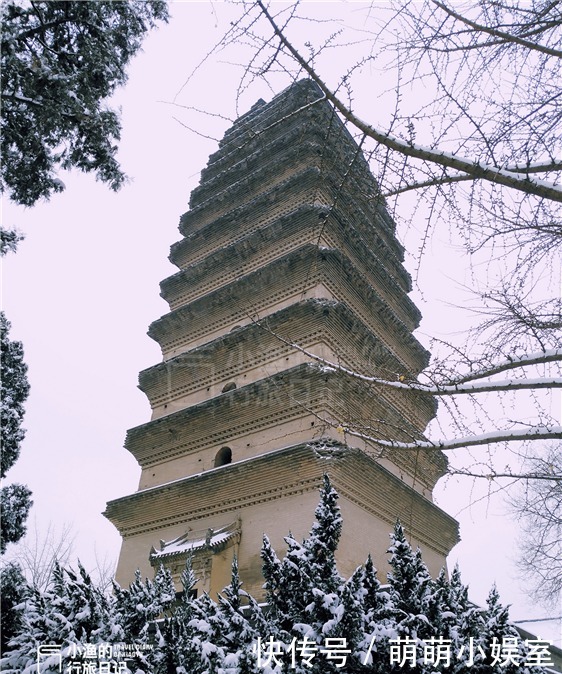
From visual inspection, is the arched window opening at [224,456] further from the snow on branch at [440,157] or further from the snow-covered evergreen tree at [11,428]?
the snow on branch at [440,157]

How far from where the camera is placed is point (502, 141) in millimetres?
4352

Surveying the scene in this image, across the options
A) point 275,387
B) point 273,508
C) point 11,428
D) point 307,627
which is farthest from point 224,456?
point 307,627

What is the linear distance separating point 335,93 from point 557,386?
2370 mm

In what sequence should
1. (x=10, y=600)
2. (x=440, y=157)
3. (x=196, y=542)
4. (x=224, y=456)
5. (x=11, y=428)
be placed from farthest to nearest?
(x=224, y=456)
(x=11, y=428)
(x=196, y=542)
(x=10, y=600)
(x=440, y=157)

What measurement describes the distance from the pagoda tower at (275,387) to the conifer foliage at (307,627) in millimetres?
1809

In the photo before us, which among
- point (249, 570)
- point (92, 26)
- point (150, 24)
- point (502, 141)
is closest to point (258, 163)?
point (150, 24)

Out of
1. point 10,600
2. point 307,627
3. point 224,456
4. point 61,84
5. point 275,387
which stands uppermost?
point 61,84

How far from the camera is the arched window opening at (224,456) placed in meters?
9.48

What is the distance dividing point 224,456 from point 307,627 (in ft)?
17.5

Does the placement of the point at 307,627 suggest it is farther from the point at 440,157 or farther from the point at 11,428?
the point at 11,428

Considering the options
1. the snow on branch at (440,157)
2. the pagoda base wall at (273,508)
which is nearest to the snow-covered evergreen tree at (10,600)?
the pagoda base wall at (273,508)

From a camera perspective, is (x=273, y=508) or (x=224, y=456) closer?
(x=273, y=508)

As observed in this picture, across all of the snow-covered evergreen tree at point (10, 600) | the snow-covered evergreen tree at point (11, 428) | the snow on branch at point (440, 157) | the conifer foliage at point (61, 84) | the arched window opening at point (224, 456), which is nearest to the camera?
the snow on branch at point (440, 157)

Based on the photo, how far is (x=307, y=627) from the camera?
4.33 m
